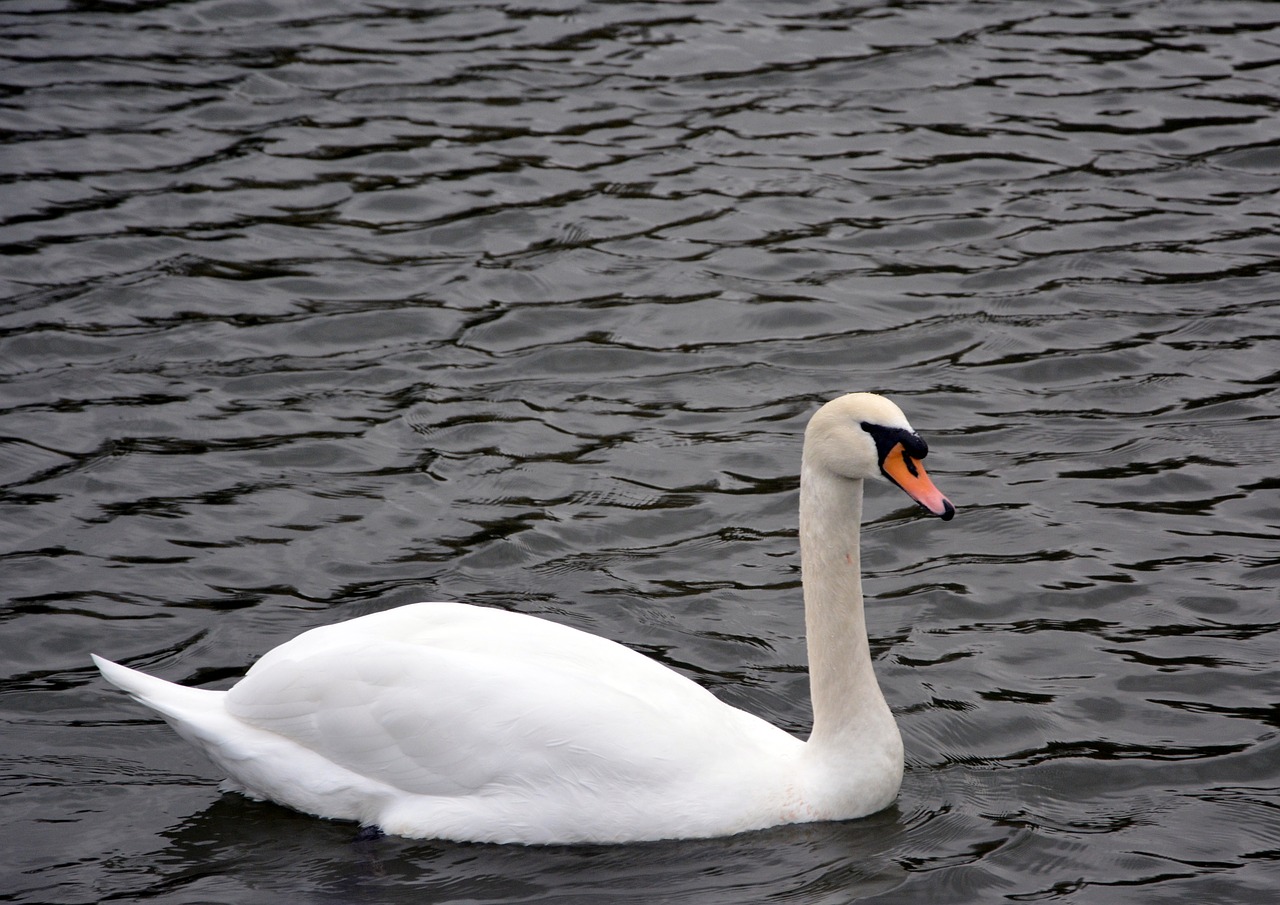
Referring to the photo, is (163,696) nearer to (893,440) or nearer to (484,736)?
(484,736)

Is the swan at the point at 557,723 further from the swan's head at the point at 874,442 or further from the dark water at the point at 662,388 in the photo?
the dark water at the point at 662,388

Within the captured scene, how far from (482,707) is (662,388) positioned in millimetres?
3674

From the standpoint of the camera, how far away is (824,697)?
5.80 m

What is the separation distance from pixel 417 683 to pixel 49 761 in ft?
4.72

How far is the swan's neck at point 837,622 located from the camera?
573 centimetres

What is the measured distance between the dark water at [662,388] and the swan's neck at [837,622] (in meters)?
0.34

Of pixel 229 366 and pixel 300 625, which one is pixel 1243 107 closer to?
pixel 229 366

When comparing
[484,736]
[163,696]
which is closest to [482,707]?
[484,736]

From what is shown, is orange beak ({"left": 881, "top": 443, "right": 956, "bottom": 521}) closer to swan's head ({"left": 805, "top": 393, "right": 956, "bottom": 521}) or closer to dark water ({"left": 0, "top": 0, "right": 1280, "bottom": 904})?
swan's head ({"left": 805, "top": 393, "right": 956, "bottom": 521})

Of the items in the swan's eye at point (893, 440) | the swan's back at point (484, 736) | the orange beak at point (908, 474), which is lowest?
the swan's back at point (484, 736)

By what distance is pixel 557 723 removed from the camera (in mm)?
5527

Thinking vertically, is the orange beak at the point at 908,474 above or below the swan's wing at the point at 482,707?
above

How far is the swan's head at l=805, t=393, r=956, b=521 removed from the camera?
18.0 ft

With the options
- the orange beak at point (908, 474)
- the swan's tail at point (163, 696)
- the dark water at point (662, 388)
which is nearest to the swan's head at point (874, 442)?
the orange beak at point (908, 474)
